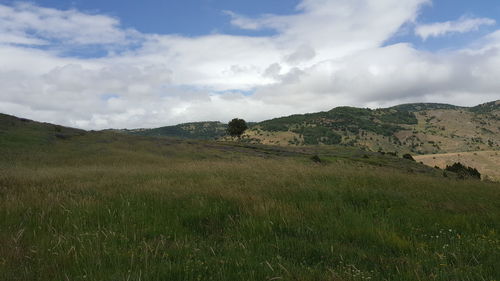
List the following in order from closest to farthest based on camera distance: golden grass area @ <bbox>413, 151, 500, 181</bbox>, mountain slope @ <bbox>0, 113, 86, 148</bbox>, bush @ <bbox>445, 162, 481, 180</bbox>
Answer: bush @ <bbox>445, 162, 481, 180</bbox>, mountain slope @ <bbox>0, 113, 86, 148</bbox>, golden grass area @ <bbox>413, 151, 500, 181</bbox>

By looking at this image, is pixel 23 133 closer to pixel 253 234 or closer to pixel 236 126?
pixel 253 234

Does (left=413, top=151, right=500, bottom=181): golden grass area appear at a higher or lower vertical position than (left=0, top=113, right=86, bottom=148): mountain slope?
lower

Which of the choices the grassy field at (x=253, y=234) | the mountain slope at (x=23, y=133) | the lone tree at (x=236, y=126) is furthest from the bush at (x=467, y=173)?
the lone tree at (x=236, y=126)

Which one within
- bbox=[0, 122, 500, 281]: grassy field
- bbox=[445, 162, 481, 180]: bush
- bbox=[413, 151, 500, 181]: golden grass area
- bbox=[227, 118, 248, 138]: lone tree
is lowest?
bbox=[413, 151, 500, 181]: golden grass area

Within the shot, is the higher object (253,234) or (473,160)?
(253,234)

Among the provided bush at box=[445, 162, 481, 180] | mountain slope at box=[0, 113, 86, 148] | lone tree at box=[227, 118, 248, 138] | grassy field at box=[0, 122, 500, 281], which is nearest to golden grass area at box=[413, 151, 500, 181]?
bush at box=[445, 162, 481, 180]

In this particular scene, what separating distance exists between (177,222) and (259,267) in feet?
7.21

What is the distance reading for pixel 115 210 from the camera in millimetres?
5543

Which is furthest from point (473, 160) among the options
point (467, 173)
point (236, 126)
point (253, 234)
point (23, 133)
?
point (253, 234)

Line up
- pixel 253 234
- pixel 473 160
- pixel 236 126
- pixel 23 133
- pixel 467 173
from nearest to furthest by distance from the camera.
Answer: pixel 253 234
pixel 467 173
pixel 23 133
pixel 236 126
pixel 473 160

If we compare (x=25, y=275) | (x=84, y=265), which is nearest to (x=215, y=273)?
(x=84, y=265)

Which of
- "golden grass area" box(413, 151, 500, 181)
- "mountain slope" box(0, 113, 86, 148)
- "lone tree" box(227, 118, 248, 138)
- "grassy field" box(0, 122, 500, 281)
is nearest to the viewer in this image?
"grassy field" box(0, 122, 500, 281)

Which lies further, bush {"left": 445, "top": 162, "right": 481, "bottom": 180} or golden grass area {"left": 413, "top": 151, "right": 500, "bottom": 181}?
golden grass area {"left": 413, "top": 151, "right": 500, "bottom": 181}

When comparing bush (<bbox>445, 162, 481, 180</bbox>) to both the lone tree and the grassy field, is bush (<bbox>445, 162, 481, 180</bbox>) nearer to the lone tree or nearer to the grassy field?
the grassy field
